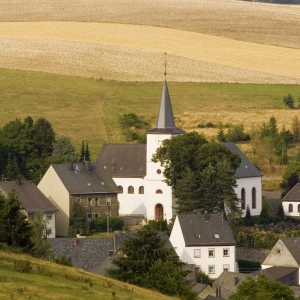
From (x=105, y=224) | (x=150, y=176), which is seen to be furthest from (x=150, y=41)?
(x=105, y=224)

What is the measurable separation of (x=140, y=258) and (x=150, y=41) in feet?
278

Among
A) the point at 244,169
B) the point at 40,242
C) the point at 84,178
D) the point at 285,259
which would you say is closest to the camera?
the point at 40,242

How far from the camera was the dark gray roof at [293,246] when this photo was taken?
64.4 meters

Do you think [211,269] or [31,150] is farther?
[31,150]

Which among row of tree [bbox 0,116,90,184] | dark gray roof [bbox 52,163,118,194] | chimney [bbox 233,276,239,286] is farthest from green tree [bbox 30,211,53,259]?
row of tree [bbox 0,116,90,184]

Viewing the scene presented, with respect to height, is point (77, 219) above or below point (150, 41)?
below

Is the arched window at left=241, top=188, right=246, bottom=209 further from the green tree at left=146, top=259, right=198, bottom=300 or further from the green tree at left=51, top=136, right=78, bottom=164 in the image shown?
the green tree at left=146, top=259, right=198, bottom=300

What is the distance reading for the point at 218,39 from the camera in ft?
421

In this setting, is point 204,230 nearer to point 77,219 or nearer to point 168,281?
point 77,219

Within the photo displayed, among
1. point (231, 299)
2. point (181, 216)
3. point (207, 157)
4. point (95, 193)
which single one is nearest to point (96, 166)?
point (95, 193)

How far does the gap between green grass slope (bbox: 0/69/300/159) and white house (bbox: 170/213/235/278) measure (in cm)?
3609

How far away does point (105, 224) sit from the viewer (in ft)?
249

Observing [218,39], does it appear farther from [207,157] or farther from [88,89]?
[207,157]

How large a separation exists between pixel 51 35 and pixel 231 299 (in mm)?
85726
